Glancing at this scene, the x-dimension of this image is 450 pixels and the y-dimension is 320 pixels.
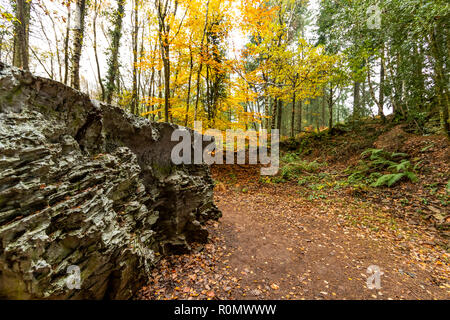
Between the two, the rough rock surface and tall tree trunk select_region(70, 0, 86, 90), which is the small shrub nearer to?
the rough rock surface

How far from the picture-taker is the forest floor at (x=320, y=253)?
3.55 metres

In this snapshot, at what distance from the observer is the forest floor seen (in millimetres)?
3547

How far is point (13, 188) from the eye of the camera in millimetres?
1896

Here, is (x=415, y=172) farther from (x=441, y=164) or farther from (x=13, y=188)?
(x=13, y=188)

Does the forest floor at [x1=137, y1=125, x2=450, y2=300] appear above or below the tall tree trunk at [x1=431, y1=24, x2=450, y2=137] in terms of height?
below

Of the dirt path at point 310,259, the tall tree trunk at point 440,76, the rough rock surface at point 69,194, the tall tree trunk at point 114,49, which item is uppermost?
the tall tree trunk at point 114,49

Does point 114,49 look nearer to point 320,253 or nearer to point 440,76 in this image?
point 320,253

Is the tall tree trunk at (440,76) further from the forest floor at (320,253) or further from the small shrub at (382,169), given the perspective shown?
the small shrub at (382,169)

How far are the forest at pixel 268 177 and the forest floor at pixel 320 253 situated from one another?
0.03 m

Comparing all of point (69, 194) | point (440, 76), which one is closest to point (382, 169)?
point (440, 76)

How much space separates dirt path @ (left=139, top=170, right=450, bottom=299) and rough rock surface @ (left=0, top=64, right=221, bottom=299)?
111cm

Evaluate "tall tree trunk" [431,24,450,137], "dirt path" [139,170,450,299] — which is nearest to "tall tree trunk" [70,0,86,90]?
"dirt path" [139,170,450,299]

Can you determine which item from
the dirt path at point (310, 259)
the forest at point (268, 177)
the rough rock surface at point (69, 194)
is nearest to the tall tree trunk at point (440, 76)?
the forest at point (268, 177)
